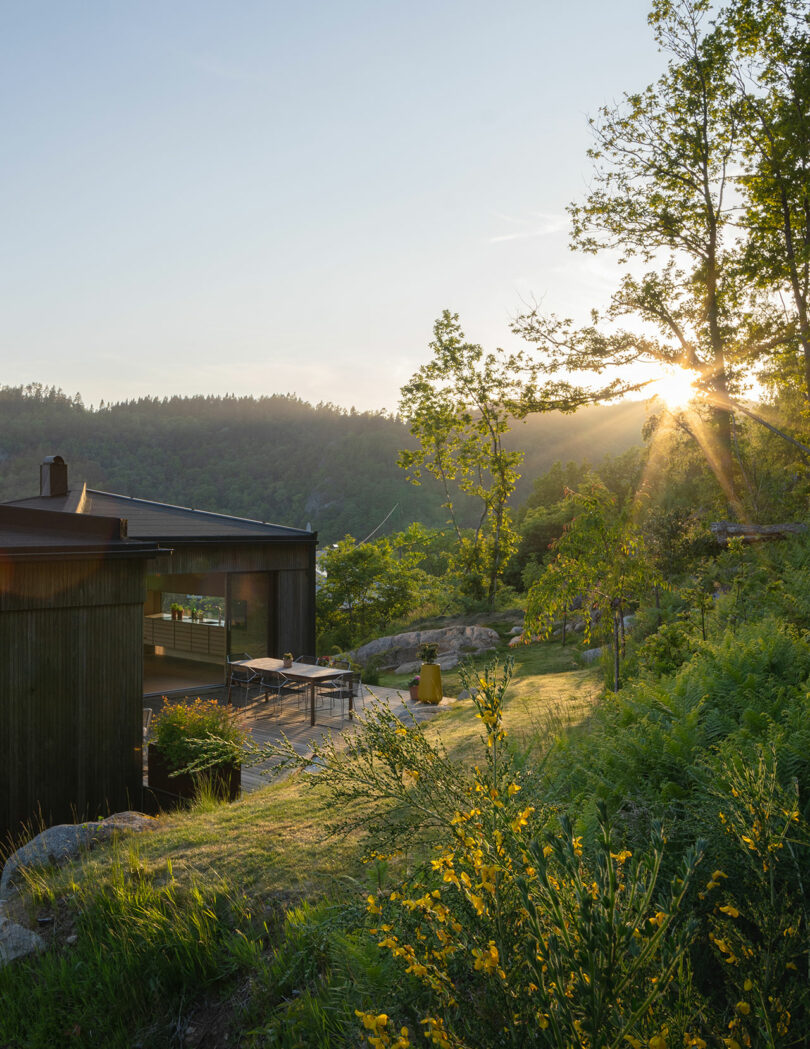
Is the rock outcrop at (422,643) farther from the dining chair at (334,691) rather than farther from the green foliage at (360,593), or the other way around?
the dining chair at (334,691)

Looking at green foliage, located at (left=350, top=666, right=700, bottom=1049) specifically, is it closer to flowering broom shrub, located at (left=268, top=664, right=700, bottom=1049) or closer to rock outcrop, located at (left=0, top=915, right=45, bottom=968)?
flowering broom shrub, located at (left=268, top=664, right=700, bottom=1049)

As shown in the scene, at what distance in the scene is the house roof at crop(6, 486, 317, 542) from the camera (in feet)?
37.8

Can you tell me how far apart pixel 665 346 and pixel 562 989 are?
1657 cm

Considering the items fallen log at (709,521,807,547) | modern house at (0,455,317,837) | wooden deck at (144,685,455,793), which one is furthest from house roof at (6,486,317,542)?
fallen log at (709,521,807,547)

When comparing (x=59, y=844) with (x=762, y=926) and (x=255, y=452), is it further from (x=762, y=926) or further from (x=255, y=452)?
(x=255, y=452)

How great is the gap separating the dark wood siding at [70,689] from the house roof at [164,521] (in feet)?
13.0

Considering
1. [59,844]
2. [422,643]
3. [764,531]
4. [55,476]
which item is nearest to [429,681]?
[422,643]

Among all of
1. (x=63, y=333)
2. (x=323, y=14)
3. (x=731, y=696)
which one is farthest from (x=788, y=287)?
(x=63, y=333)

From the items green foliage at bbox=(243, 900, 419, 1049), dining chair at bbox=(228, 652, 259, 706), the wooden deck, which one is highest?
green foliage at bbox=(243, 900, 419, 1049)

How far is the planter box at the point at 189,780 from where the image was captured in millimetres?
6406

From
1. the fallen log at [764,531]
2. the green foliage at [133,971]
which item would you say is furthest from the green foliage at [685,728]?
the fallen log at [764,531]

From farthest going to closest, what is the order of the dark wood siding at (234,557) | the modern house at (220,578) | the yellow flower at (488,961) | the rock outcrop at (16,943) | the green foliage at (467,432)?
1. the green foliage at (467,432)
2. the modern house at (220,578)
3. the dark wood siding at (234,557)
4. the rock outcrop at (16,943)
5. the yellow flower at (488,961)

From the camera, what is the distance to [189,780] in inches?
259

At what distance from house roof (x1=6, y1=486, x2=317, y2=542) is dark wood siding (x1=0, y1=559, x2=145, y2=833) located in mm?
3950
